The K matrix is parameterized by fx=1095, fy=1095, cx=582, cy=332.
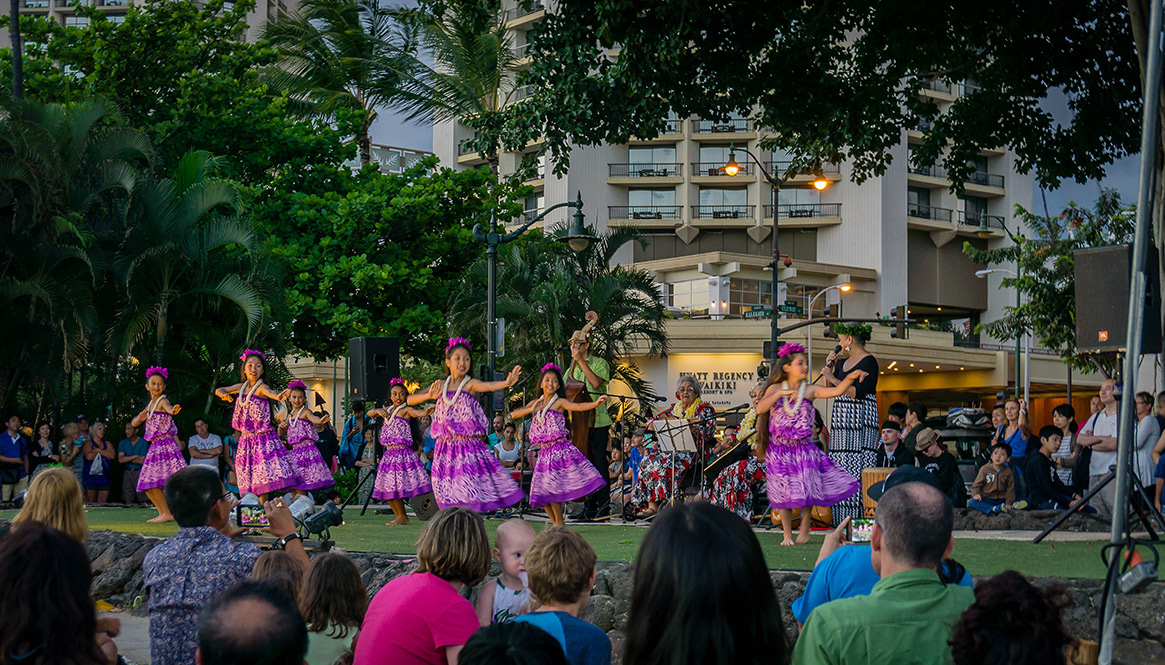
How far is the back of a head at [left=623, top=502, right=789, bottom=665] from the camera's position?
264cm

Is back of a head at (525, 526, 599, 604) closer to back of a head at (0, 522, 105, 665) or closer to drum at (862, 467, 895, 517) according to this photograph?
back of a head at (0, 522, 105, 665)

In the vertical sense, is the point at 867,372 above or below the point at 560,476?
above

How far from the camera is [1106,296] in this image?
23.9ft

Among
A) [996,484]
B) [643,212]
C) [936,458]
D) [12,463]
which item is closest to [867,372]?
[936,458]

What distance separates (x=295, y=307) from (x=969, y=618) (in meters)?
22.8

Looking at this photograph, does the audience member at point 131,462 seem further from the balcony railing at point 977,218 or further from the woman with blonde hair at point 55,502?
the balcony railing at point 977,218

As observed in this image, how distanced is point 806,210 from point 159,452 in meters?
40.1

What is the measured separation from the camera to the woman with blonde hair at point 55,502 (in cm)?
488

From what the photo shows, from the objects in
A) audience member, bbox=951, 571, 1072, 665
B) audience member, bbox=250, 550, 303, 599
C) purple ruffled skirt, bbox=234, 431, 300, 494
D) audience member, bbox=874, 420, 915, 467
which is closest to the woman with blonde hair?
audience member, bbox=250, 550, 303, 599

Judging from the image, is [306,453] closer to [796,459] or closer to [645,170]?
[796,459]

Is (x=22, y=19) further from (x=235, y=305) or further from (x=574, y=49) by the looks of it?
(x=574, y=49)

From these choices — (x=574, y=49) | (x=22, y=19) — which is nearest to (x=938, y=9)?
(x=574, y=49)

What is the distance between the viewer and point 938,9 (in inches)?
492

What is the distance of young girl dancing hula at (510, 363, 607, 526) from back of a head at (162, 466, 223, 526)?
6.48 meters
